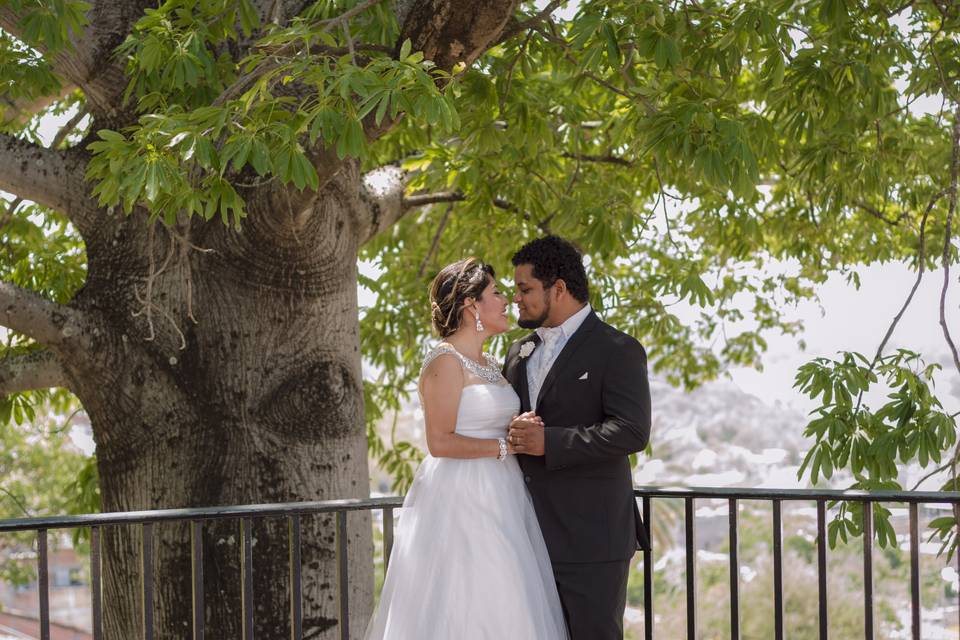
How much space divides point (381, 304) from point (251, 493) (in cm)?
438

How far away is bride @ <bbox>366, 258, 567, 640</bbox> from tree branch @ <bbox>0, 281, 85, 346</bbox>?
2882 millimetres

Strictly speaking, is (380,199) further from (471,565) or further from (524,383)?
(471,565)

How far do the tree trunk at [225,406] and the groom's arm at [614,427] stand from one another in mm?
2550

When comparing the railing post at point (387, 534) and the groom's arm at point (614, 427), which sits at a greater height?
the groom's arm at point (614, 427)

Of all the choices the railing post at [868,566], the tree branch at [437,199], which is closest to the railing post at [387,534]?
the railing post at [868,566]

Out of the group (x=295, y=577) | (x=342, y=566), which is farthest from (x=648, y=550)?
(x=295, y=577)

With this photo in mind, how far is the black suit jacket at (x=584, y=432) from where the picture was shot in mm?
3699

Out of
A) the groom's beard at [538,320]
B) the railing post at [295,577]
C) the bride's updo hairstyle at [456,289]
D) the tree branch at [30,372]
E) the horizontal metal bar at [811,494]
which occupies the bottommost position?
the railing post at [295,577]

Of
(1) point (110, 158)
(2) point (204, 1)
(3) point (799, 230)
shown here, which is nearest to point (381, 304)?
(3) point (799, 230)

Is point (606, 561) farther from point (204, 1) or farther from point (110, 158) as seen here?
point (204, 1)

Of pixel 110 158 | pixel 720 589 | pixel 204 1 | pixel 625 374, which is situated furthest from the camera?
pixel 720 589

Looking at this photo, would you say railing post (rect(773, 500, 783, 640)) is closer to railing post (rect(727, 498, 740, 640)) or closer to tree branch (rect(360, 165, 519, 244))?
railing post (rect(727, 498, 740, 640))

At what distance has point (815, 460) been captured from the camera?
4.77 meters

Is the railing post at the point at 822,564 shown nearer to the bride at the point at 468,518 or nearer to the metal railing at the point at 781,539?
the metal railing at the point at 781,539
